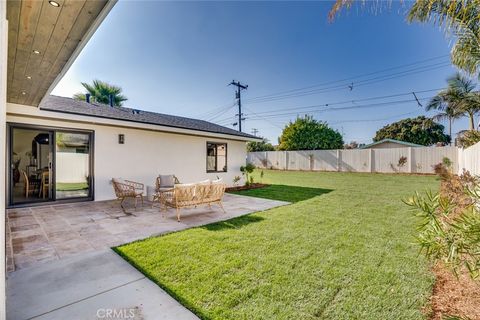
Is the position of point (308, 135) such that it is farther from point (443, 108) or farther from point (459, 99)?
point (459, 99)

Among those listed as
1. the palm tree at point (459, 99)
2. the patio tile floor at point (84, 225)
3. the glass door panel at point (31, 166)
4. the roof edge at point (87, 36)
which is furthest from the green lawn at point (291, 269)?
the palm tree at point (459, 99)

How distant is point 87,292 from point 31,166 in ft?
33.6

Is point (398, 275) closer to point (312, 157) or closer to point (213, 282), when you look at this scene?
point (213, 282)

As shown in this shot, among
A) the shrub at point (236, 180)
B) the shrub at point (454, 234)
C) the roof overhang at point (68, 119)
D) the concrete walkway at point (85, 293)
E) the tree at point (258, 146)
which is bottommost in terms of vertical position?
the concrete walkway at point (85, 293)

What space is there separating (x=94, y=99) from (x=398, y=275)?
66.2ft

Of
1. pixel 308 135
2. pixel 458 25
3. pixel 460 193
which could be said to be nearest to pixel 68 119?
pixel 458 25

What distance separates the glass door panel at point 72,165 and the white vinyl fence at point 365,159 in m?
18.8

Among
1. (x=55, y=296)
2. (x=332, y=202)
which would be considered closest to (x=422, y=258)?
(x=332, y=202)

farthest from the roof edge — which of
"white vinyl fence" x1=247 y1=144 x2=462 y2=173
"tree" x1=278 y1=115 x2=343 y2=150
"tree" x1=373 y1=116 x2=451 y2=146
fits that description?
"tree" x1=373 y1=116 x2=451 y2=146

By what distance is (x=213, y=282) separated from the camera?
9.30 ft

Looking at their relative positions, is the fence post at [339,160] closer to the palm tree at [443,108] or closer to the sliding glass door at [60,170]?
the palm tree at [443,108]

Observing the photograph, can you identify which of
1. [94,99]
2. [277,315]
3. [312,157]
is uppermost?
[94,99]

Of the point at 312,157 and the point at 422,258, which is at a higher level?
the point at 312,157

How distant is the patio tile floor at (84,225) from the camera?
3750 millimetres
